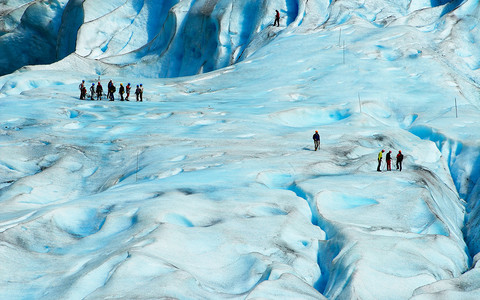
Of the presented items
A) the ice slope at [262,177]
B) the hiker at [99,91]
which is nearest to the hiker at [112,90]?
the hiker at [99,91]

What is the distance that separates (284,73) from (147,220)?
770 inches

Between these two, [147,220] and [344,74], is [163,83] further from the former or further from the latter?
[147,220]

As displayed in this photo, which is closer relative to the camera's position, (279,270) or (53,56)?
(279,270)

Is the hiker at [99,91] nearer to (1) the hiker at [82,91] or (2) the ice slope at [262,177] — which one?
(1) the hiker at [82,91]

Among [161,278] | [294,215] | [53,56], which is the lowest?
[53,56]

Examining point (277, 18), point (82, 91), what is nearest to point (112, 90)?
point (82, 91)

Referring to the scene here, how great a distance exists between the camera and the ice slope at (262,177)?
10.6 meters

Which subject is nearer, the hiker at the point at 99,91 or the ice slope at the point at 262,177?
the ice slope at the point at 262,177

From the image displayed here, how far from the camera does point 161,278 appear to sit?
9586 mm

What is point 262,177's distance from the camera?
1636 cm

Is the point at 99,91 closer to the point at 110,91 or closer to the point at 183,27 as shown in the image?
the point at 110,91

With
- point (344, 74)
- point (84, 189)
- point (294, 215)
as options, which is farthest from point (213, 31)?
point (294, 215)

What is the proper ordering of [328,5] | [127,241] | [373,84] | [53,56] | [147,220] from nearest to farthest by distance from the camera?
[127,241] < [147,220] < [373,84] < [328,5] < [53,56]

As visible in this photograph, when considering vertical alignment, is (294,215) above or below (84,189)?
above
